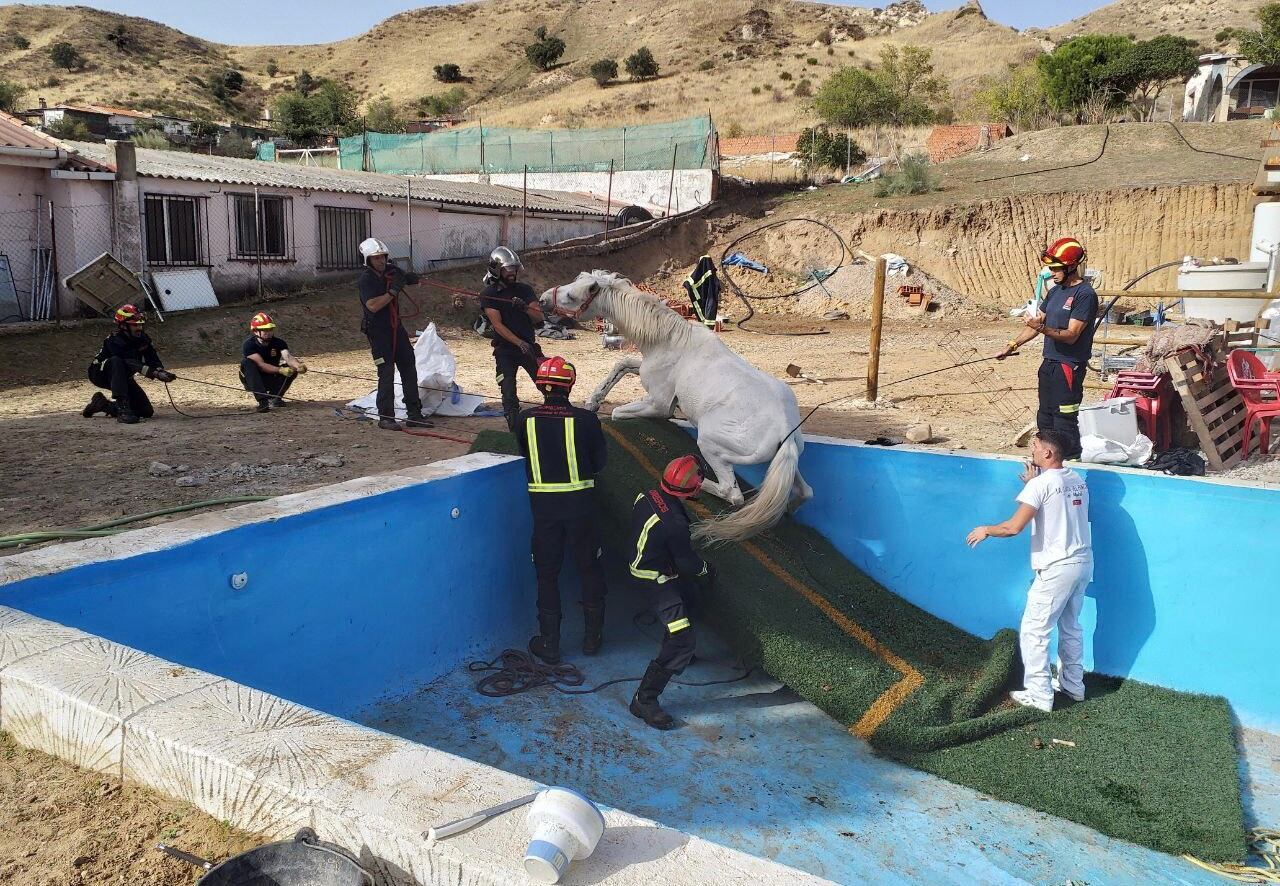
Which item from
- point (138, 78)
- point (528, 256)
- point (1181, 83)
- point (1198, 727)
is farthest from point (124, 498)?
point (138, 78)

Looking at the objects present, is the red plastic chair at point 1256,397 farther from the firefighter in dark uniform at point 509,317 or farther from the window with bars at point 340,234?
the window with bars at point 340,234

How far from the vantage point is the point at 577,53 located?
67875 millimetres

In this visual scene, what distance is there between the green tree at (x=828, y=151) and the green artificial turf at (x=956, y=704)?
27.6 m

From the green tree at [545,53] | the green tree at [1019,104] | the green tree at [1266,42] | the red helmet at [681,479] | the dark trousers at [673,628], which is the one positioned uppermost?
the green tree at [545,53]

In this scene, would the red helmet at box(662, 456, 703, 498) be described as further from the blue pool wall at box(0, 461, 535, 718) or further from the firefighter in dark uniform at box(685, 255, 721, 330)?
the firefighter in dark uniform at box(685, 255, 721, 330)

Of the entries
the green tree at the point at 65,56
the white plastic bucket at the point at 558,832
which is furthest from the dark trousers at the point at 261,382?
the green tree at the point at 65,56

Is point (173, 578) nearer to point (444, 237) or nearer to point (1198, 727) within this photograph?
point (1198, 727)

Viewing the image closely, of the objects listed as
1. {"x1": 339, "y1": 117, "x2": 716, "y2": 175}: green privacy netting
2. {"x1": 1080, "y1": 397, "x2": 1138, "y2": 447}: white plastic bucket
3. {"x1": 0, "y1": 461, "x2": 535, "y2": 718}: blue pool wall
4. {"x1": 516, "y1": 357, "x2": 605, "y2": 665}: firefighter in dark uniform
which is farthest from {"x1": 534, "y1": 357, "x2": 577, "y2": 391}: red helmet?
{"x1": 339, "y1": 117, "x2": 716, "y2": 175}: green privacy netting

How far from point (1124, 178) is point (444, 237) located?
16.7 m

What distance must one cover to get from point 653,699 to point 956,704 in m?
1.51

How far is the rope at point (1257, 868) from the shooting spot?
11.2ft

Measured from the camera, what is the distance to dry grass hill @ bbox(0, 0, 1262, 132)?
51281 millimetres

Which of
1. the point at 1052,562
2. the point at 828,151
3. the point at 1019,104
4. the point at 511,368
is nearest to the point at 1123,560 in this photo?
the point at 1052,562

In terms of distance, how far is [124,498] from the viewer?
647cm
